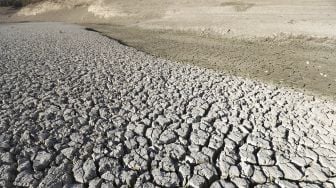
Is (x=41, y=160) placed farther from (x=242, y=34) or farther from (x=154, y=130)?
(x=242, y=34)

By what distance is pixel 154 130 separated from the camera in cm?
449

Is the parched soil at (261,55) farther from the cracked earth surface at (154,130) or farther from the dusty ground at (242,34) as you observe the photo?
the cracked earth surface at (154,130)

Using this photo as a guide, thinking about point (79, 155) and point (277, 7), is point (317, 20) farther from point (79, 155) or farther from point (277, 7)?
point (79, 155)

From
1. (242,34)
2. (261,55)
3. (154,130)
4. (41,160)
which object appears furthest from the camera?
(242,34)

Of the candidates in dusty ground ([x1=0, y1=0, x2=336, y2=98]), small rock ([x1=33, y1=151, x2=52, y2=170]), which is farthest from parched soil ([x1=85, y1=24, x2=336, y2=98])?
small rock ([x1=33, y1=151, x2=52, y2=170])

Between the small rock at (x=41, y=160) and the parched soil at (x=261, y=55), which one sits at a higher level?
the parched soil at (x=261, y=55)

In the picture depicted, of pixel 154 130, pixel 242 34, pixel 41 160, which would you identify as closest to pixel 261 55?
pixel 242 34

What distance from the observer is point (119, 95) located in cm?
565

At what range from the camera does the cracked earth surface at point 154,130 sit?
3.53 m

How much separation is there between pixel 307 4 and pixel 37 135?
48.5 feet

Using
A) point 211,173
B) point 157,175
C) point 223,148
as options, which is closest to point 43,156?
point 157,175

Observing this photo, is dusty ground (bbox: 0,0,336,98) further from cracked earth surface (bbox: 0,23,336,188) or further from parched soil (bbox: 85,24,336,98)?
cracked earth surface (bbox: 0,23,336,188)

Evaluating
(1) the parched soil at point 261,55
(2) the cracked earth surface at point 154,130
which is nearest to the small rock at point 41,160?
(2) the cracked earth surface at point 154,130

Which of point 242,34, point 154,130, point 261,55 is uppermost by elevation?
point 242,34
